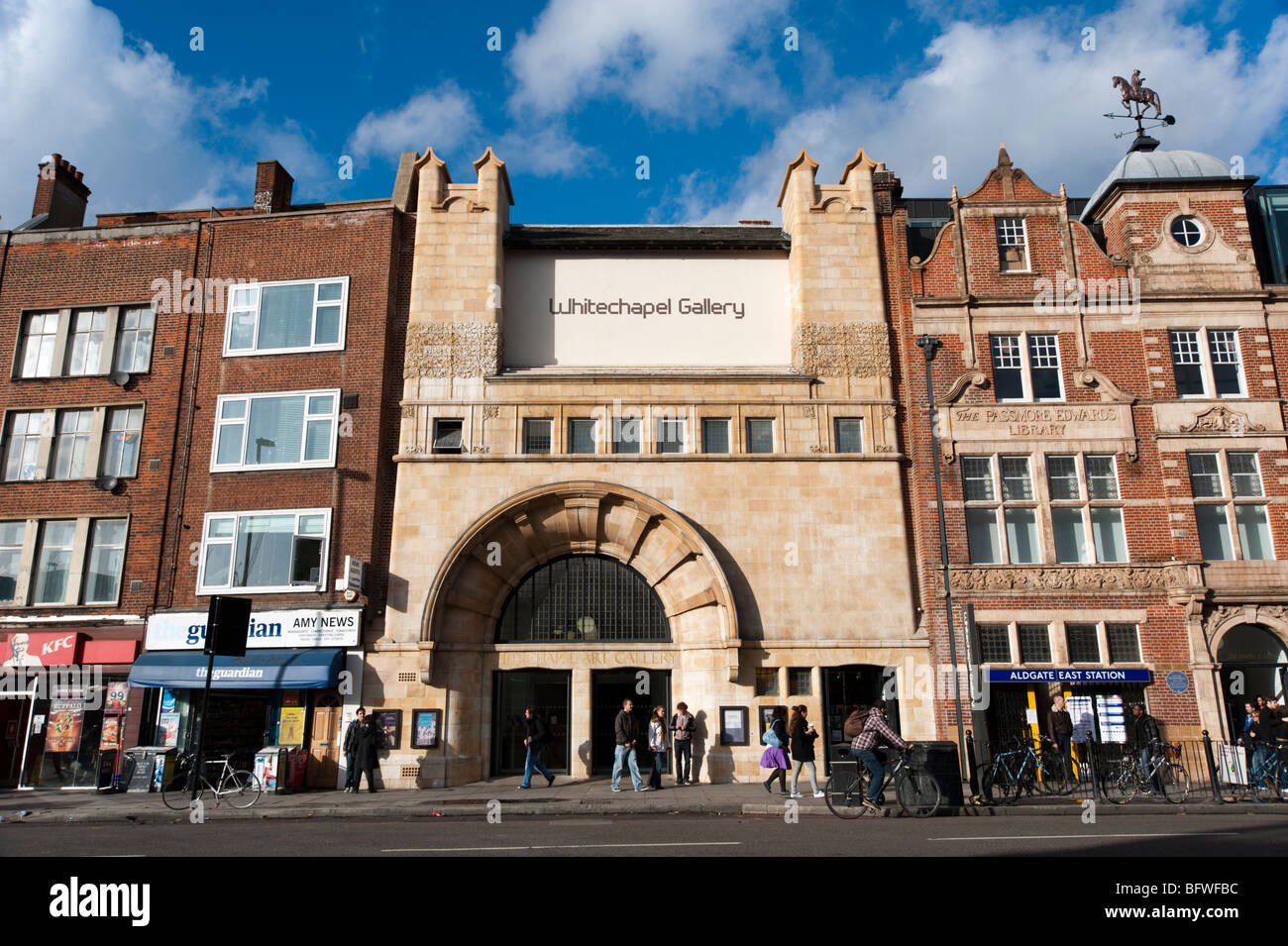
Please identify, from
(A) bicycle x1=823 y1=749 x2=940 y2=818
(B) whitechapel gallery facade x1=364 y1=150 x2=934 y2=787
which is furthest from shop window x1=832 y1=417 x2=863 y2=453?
(A) bicycle x1=823 y1=749 x2=940 y2=818

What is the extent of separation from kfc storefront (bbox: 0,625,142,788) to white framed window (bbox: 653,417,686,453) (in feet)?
47.6

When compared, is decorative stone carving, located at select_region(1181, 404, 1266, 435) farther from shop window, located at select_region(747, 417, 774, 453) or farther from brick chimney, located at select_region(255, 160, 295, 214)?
brick chimney, located at select_region(255, 160, 295, 214)

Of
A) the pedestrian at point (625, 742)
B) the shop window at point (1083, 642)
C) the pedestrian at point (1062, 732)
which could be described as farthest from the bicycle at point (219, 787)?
the shop window at point (1083, 642)

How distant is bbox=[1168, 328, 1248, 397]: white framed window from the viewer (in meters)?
23.8

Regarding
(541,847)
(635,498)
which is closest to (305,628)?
(635,498)

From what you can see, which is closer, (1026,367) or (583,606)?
(583,606)

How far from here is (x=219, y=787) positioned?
1845cm

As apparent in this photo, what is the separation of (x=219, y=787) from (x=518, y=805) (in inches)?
255

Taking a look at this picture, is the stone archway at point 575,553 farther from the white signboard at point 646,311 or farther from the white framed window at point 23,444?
the white framed window at point 23,444

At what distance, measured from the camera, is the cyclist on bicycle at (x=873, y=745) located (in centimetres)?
1435

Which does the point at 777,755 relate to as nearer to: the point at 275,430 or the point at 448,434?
the point at 448,434

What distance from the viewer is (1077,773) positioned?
63.0 ft
